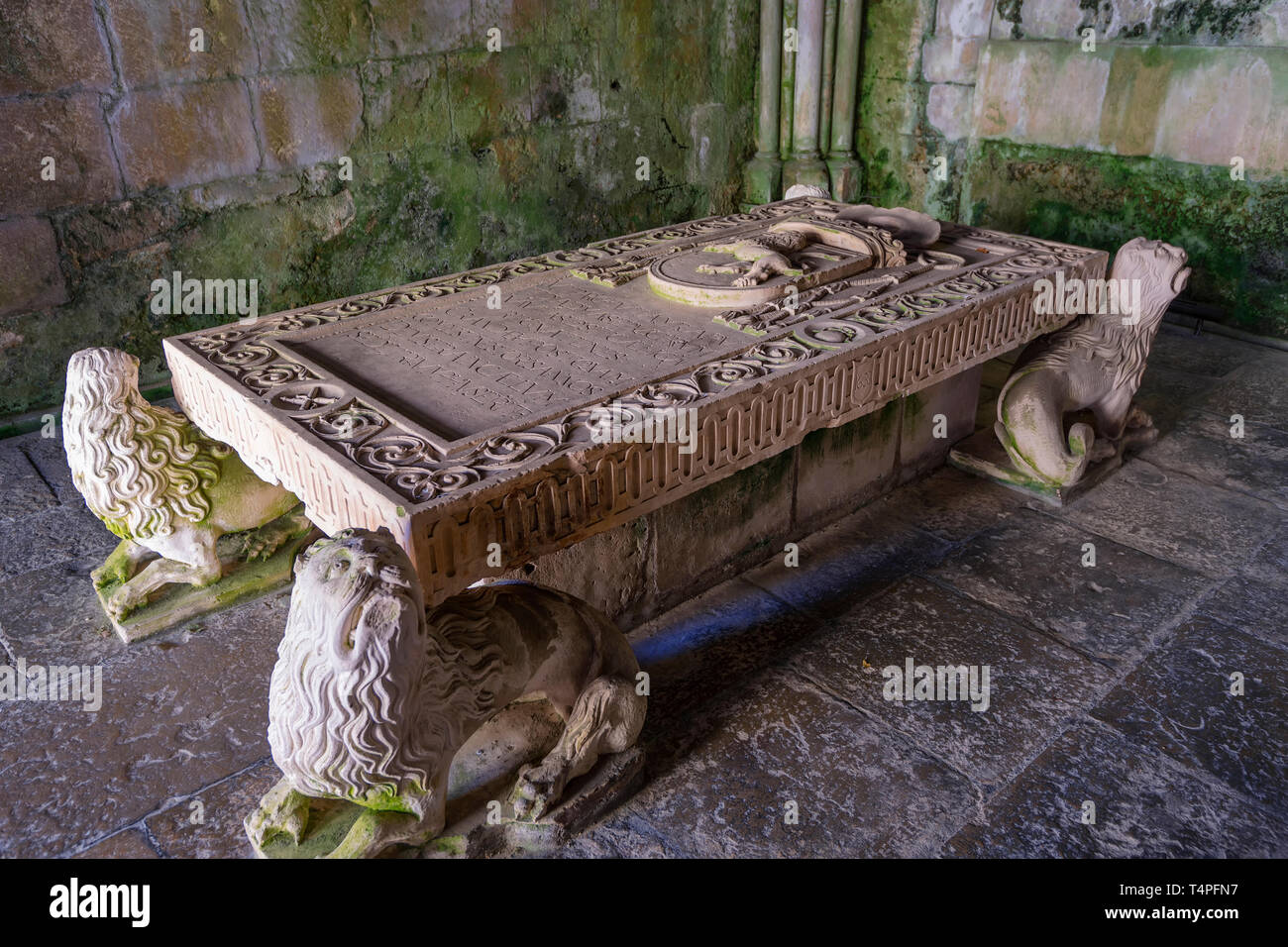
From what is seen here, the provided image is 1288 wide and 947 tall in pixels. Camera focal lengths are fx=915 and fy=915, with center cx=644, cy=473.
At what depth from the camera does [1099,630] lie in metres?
2.96

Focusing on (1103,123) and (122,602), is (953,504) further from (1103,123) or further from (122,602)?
(1103,123)

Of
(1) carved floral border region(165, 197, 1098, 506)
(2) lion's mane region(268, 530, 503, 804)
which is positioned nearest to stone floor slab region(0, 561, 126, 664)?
(1) carved floral border region(165, 197, 1098, 506)

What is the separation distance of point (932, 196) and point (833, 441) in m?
4.01

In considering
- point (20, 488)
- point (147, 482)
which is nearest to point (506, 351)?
point (147, 482)

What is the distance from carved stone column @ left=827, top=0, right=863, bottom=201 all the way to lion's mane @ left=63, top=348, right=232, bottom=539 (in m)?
5.27

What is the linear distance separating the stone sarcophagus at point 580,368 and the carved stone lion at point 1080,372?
17 centimetres

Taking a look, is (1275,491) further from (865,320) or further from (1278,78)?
(1278,78)

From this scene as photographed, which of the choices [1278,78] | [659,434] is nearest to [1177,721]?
[659,434]

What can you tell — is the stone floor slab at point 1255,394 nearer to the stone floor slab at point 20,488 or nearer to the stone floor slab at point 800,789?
the stone floor slab at point 800,789

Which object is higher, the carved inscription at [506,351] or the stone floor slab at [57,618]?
the carved inscription at [506,351]

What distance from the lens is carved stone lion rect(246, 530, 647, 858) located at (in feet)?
5.59

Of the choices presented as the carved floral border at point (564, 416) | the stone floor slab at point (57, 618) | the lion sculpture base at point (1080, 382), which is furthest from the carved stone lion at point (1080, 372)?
the stone floor slab at point (57, 618)

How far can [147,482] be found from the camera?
2.79m

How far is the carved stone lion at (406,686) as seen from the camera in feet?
5.59
